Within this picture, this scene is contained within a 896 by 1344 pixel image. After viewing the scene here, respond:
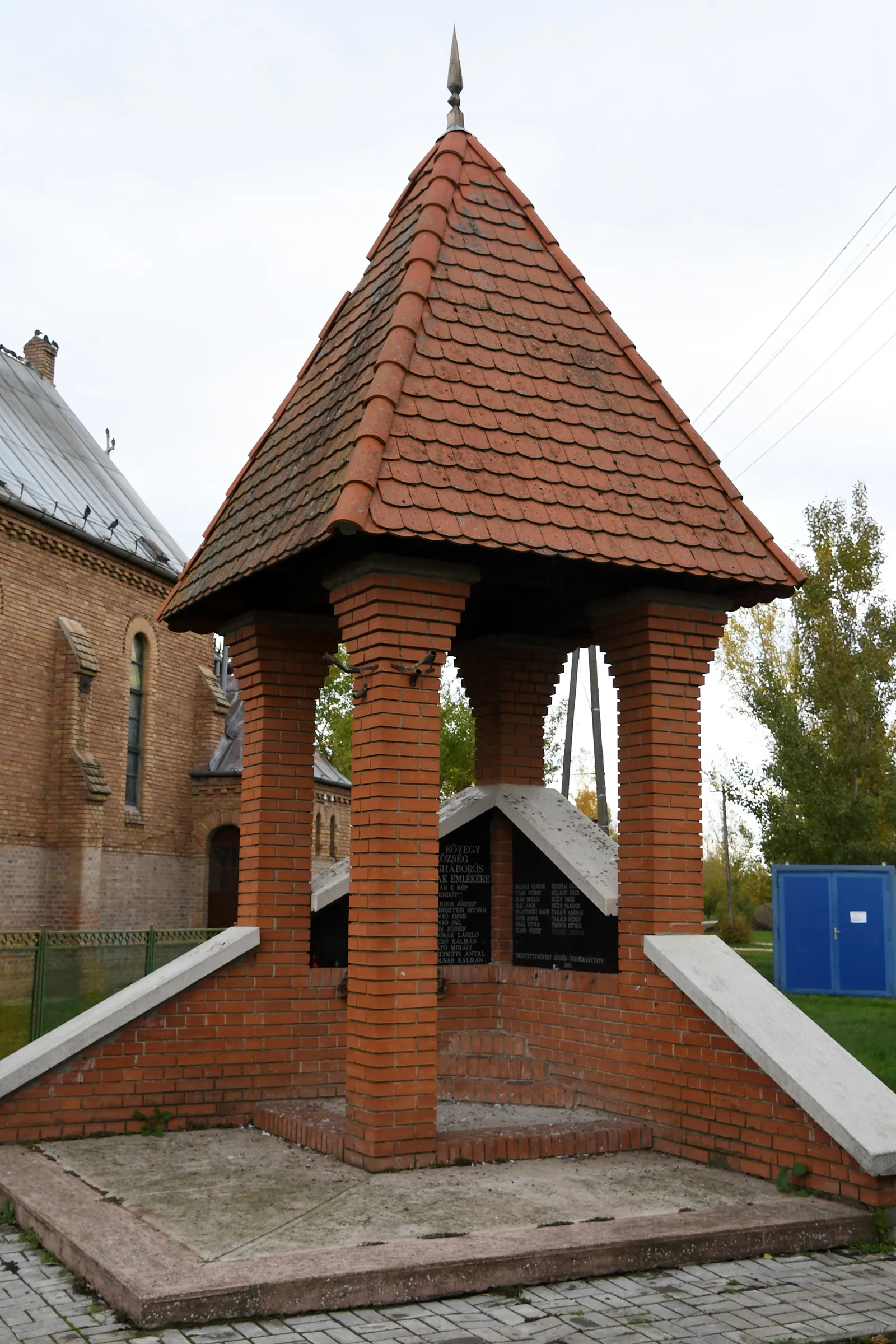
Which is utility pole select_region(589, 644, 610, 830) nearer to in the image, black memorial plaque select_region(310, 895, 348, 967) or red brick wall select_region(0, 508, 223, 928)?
red brick wall select_region(0, 508, 223, 928)

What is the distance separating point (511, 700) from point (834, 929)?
12653mm

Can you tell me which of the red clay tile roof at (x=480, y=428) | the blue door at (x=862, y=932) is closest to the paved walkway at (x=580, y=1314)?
the red clay tile roof at (x=480, y=428)

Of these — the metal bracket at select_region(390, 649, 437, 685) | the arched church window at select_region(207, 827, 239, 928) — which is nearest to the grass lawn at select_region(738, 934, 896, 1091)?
the metal bracket at select_region(390, 649, 437, 685)

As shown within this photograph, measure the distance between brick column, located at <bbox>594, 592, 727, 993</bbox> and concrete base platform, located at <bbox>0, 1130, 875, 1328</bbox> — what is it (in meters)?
1.28

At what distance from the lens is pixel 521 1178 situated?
589 centimetres

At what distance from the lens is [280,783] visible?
795cm

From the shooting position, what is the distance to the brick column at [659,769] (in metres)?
6.96

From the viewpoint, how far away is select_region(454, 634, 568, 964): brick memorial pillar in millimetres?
8672

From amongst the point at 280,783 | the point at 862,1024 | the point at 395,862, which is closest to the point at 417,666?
the point at 395,862

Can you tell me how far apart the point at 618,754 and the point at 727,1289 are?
10.5 feet

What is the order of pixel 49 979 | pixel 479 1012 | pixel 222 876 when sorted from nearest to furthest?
pixel 479 1012, pixel 49 979, pixel 222 876

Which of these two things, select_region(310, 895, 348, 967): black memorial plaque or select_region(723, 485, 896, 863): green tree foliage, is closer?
select_region(310, 895, 348, 967): black memorial plaque

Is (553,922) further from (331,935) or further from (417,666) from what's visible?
(417,666)

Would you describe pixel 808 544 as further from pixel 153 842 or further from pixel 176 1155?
pixel 176 1155
